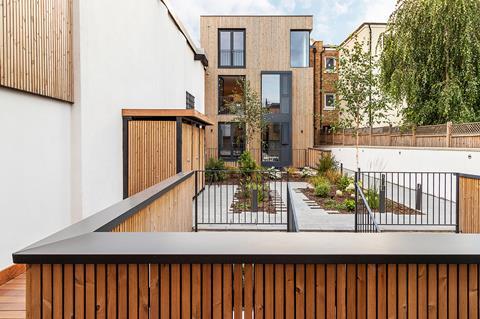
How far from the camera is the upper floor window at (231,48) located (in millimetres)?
25484

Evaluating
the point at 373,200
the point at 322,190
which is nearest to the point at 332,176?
the point at 322,190

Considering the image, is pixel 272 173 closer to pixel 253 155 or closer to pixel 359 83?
pixel 359 83

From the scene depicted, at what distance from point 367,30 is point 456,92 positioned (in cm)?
1338

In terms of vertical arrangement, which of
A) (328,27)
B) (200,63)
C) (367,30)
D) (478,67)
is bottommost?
(478,67)

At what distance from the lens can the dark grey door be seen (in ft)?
83.4

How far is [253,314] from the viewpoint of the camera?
2.14 meters

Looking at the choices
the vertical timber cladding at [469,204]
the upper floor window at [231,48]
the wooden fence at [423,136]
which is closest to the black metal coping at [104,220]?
the vertical timber cladding at [469,204]

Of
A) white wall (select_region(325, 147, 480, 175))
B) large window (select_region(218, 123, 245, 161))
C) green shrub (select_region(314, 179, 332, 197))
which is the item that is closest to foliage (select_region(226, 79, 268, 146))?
large window (select_region(218, 123, 245, 161))

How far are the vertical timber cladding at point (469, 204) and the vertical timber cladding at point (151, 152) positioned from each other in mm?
6391

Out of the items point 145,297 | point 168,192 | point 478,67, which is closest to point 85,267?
point 145,297

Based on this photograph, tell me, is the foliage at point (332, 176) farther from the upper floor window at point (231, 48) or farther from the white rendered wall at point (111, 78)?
the upper floor window at point (231, 48)

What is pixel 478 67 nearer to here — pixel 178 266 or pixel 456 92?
pixel 456 92

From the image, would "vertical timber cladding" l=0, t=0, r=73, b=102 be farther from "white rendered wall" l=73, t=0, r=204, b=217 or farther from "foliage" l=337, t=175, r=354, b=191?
"foliage" l=337, t=175, r=354, b=191

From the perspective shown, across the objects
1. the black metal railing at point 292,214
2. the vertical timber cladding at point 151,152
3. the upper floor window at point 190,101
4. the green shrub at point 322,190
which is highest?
the upper floor window at point 190,101
